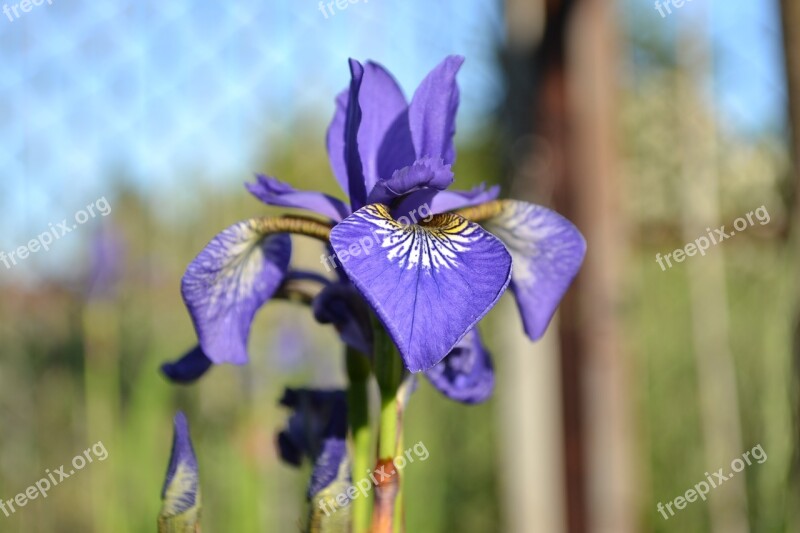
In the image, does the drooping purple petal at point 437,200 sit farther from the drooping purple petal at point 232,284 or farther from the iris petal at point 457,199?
the drooping purple petal at point 232,284

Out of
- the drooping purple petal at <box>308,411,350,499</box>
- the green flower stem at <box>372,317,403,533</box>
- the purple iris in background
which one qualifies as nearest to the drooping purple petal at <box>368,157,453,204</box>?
the purple iris in background

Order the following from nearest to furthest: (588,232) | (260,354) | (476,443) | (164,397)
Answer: (164,397) < (588,232) < (260,354) < (476,443)

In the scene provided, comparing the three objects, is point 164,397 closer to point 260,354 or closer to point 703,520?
point 260,354

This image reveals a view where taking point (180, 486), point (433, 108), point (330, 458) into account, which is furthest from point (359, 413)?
point (433, 108)

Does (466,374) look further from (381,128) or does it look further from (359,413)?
(381,128)

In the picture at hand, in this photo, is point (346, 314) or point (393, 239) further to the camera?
point (346, 314)

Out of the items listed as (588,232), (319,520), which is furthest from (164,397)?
(319,520)
